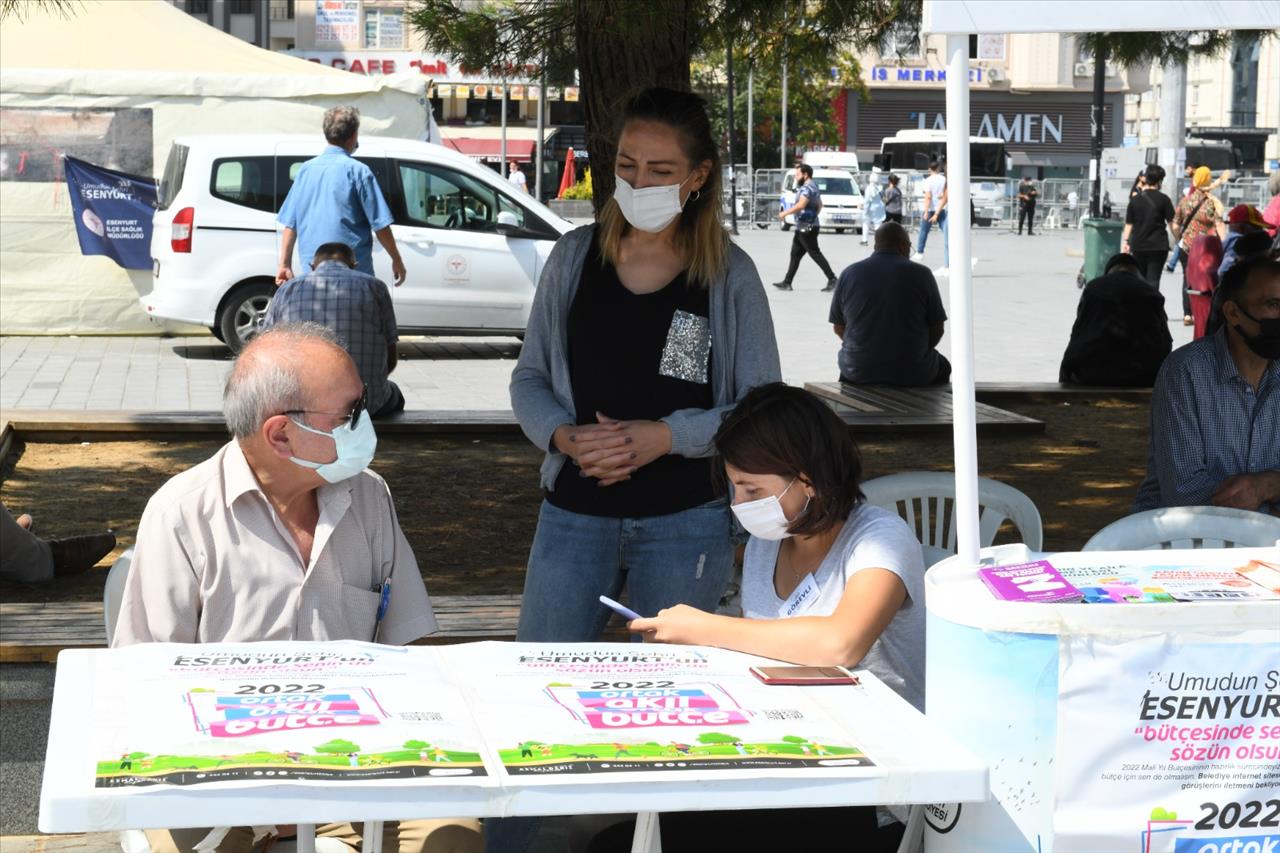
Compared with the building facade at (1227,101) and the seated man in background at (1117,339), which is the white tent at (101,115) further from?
the building facade at (1227,101)

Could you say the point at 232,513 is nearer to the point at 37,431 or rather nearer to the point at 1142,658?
the point at 1142,658

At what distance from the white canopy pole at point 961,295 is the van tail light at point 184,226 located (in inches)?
462

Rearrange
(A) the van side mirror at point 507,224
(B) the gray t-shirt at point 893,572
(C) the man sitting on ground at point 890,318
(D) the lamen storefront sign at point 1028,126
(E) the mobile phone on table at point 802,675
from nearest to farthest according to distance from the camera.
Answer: (E) the mobile phone on table at point 802,675
(B) the gray t-shirt at point 893,572
(C) the man sitting on ground at point 890,318
(A) the van side mirror at point 507,224
(D) the lamen storefront sign at point 1028,126

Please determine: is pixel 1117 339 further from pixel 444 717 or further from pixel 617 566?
pixel 444 717

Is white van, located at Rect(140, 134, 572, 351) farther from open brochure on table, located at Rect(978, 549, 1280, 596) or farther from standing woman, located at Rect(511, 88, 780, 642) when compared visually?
open brochure on table, located at Rect(978, 549, 1280, 596)

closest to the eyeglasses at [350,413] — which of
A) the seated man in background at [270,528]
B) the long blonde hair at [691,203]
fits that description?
the seated man in background at [270,528]

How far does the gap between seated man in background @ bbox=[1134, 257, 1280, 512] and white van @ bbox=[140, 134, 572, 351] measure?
380 inches

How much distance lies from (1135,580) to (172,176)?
1258 cm

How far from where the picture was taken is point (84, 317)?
49.4ft

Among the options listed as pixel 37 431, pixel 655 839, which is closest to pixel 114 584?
pixel 655 839

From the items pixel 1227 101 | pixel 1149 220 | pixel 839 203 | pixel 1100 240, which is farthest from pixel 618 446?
pixel 1227 101

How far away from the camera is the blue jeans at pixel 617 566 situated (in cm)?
338

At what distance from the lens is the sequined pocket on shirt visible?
133 inches

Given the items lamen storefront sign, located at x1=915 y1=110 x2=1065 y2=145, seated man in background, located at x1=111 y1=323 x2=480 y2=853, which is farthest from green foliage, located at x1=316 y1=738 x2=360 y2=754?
lamen storefront sign, located at x1=915 y1=110 x2=1065 y2=145
